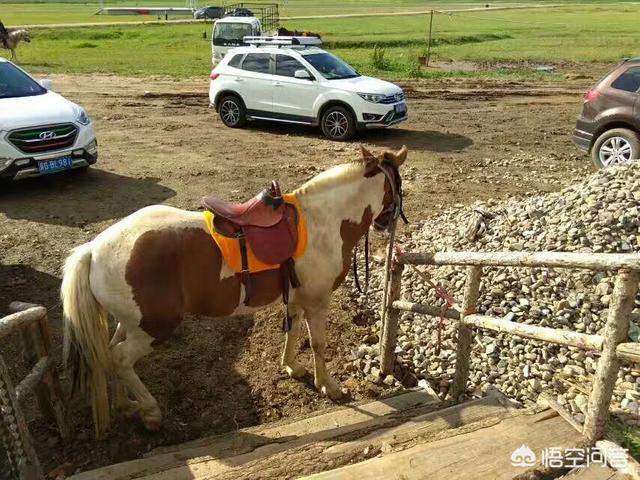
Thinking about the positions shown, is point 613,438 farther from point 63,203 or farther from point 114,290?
point 63,203

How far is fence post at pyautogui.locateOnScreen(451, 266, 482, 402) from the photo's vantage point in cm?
392

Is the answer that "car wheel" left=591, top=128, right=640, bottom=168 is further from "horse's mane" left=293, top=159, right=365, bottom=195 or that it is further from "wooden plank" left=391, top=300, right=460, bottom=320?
"horse's mane" left=293, top=159, right=365, bottom=195

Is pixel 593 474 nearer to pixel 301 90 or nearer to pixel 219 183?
pixel 219 183

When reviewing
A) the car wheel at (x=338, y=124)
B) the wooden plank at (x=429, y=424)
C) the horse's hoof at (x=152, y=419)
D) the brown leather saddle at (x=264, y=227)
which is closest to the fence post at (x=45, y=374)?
the horse's hoof at (x=152, y=419)

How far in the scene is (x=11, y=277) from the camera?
6535 millimetres

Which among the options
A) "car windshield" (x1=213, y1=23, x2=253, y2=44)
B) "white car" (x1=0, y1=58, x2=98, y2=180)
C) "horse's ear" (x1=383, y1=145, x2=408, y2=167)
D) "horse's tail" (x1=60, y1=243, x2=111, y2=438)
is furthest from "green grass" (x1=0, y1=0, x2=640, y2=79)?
"horse's tail" (x1=60, y1=243, x2=111, y2=438)

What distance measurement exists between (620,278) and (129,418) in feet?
11.7

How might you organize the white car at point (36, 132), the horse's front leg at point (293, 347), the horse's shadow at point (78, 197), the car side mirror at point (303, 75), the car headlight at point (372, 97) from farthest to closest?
1. the car side mirror at point (303, 75)
2. the car headlight at point (372, 97)
3. the white car at point (36, 132)
4. the horse's shadow at point (78, 197)
5. the horse's front leg at point (293, 347)

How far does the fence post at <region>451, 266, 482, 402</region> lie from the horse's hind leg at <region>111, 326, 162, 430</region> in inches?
90.4

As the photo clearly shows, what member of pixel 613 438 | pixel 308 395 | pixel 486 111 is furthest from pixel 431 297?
pixel 486 111

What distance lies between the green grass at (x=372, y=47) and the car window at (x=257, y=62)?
9189 millimetres

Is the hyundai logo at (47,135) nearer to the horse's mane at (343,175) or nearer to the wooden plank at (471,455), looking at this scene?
the horse's mane at (343,175)

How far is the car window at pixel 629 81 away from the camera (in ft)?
32.3

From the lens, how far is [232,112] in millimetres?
14352
